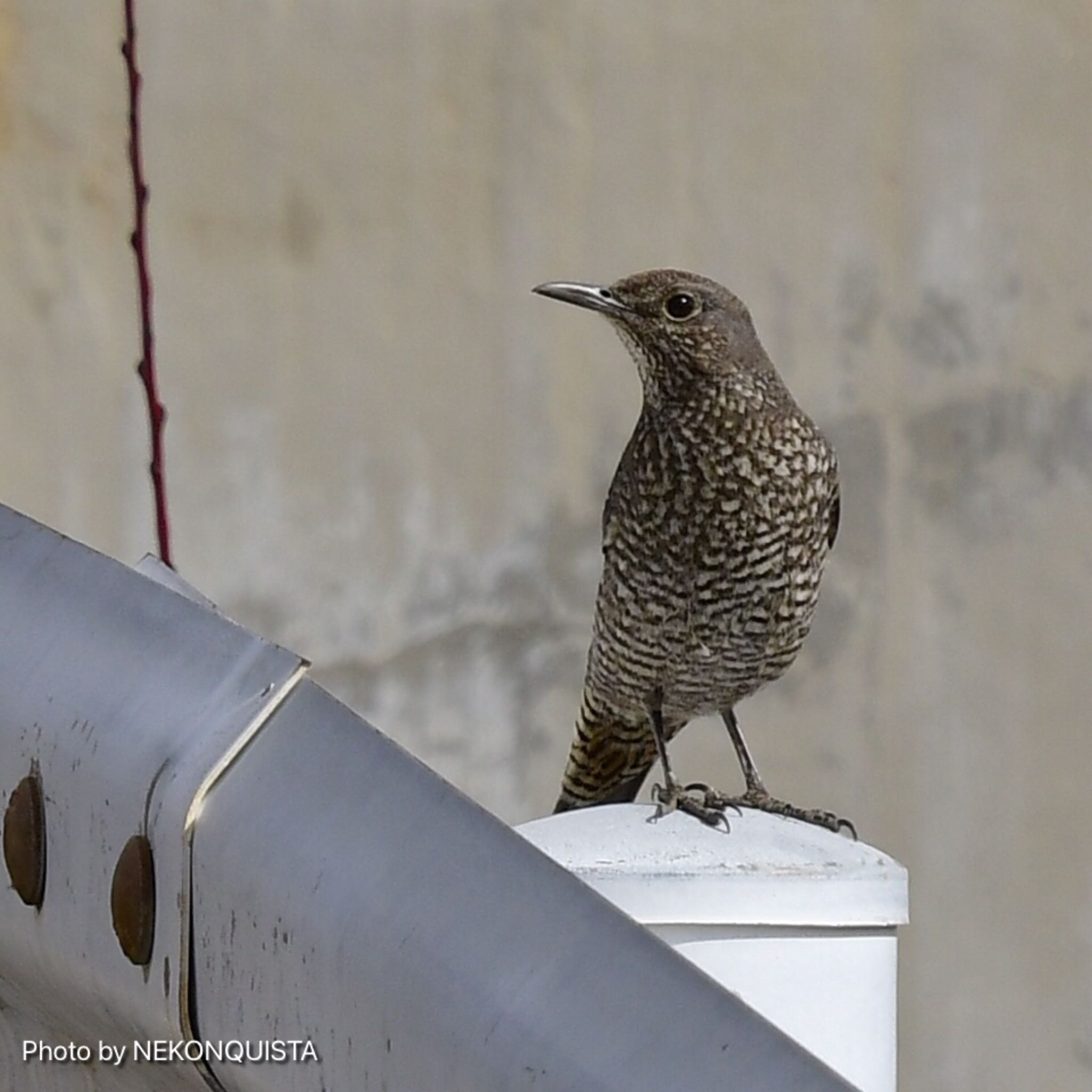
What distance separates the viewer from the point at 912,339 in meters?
3.74

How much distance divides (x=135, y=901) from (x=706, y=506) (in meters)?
1.78

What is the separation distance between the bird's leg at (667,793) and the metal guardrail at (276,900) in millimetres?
748

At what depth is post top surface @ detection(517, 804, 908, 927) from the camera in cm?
125

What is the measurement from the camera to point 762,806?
2.32 m

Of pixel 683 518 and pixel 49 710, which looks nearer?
pixel 49 710

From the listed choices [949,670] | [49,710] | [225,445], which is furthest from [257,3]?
[49,710]

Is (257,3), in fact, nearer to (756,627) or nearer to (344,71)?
(344,71)

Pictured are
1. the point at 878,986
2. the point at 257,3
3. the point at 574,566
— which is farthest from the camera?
the point at 574,566

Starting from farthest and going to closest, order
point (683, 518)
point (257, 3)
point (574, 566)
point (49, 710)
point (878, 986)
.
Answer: point (574, 566)
point (257, 3)
point (683, 518)
point (878, 986)
point (49, 710)

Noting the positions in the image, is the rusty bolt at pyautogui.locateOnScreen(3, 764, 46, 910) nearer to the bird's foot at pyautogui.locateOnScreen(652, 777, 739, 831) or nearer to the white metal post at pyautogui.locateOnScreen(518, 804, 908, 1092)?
the white metal post at pyautogui.locateOnScreen(518, 804, 908, 1092)

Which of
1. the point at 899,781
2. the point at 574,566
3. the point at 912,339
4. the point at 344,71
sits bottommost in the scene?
the point at 899,781

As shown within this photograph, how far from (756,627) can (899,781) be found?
1402 mm

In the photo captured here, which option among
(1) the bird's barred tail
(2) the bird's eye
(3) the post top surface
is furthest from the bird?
(3) the post top surface

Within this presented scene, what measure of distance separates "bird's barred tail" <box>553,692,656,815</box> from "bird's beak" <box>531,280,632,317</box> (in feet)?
2.46
